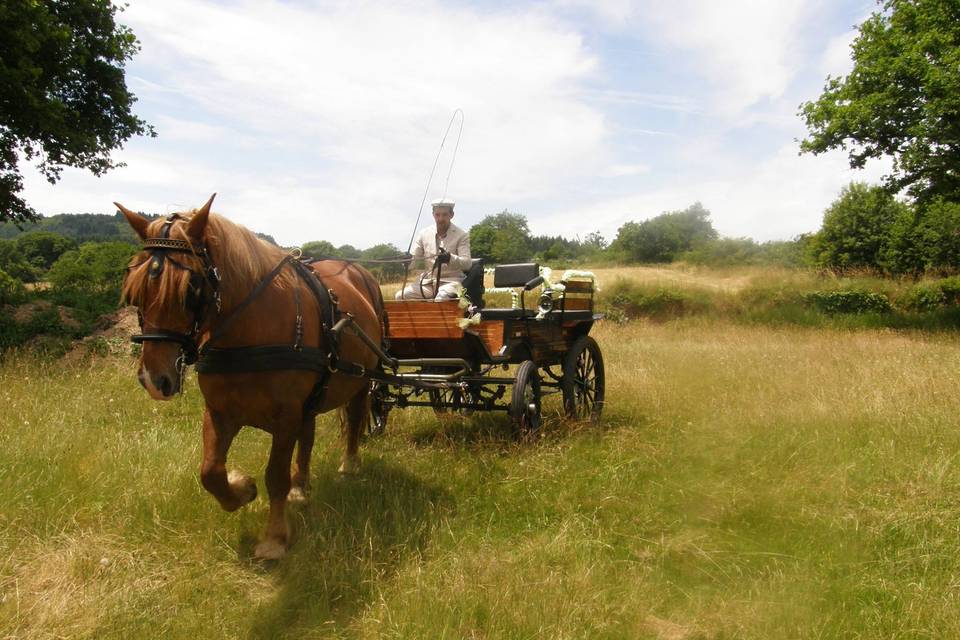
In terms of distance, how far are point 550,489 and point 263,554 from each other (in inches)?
76.7

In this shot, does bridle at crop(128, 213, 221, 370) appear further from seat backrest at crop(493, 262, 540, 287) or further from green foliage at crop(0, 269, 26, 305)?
green foliage at crop(0, 269, 26, 305)

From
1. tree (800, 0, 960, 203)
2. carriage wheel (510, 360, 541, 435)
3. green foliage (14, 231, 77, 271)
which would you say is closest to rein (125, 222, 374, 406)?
carriage wheel (510, 360, 541, 435)

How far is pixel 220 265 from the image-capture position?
10.3 ft

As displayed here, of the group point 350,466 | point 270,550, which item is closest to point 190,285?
point 270,550

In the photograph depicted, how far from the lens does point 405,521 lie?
3.94 m

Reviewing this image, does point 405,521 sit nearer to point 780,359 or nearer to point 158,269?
point 158,269

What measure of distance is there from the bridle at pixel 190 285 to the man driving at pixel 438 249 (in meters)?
2.79

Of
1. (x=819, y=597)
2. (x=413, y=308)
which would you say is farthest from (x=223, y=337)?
(x=819, y=597)

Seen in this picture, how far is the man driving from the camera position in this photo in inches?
226

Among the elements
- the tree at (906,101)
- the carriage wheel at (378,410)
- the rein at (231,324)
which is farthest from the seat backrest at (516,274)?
the tree at (906,101)

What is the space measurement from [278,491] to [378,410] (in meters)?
2.58

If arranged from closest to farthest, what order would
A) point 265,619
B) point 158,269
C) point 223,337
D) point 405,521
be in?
point 158,269 < point 265,619 < point 223,337 < point 405,521

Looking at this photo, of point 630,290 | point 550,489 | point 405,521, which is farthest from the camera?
point 630,290

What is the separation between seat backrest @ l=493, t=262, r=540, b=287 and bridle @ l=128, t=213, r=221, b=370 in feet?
10.9
